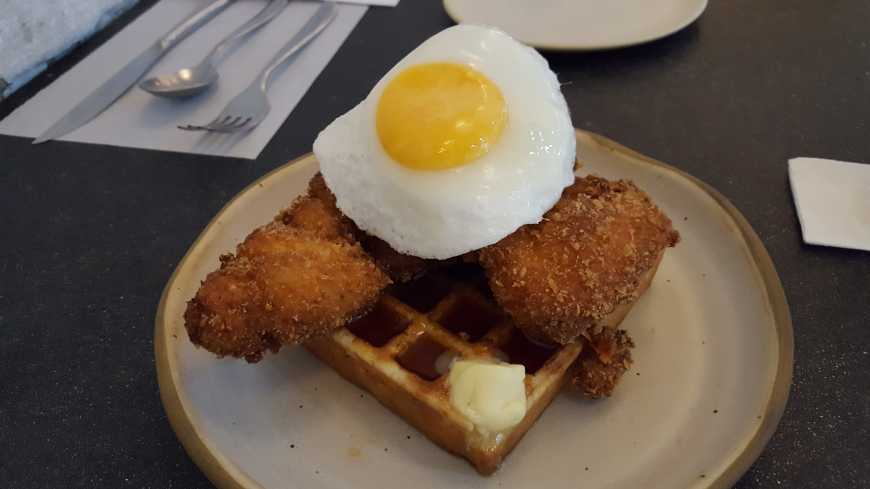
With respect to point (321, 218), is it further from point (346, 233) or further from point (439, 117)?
point (439, 117)

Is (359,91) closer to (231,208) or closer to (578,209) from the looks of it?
(231,208)

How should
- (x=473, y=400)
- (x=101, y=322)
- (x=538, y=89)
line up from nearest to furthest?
(x=473, y=400) < (x=538, y=89) < (x=101, y=322)

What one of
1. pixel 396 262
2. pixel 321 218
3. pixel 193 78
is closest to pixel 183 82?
pixel 193 78

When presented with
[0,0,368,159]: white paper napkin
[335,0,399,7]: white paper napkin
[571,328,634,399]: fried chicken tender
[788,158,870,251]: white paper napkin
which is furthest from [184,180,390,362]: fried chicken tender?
[335,0,399,7]: white paper napkin

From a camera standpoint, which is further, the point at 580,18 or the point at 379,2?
the point at 379,2

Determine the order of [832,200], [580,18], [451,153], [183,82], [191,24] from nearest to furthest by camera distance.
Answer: [451,153]
[832,200]
[183,82]
[580,18]
[191,24]

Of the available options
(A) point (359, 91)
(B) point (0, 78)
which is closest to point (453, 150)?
(A) point (359, 91)

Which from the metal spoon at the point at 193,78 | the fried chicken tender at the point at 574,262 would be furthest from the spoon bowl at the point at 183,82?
the fried chicken tender at the point at 574,262
